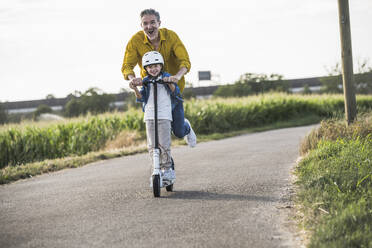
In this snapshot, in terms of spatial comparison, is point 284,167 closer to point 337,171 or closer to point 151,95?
point 337,171

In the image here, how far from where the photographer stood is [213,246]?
3.28 m

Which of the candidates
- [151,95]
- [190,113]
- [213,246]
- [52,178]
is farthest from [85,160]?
[190,113]

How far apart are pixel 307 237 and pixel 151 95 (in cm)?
256

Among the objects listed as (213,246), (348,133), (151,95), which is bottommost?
(213,246)

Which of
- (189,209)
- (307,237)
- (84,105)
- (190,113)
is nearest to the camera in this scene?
(307,237)

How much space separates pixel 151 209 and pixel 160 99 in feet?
4.25

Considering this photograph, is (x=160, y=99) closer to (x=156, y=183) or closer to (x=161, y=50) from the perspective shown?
(x=161, y=50)

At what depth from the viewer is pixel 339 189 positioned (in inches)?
167

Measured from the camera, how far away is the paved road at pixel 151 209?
140 inches

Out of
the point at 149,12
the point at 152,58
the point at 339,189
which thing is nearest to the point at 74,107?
the point at 149,12

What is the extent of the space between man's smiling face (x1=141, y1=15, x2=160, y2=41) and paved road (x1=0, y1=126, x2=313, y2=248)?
1902 mm

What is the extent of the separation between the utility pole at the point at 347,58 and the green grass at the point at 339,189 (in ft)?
1.97

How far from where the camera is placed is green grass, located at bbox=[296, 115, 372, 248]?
3.08m

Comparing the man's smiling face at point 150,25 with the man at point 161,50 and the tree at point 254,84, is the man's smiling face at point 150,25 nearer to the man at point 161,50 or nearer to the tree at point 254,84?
the man at point 161,50
